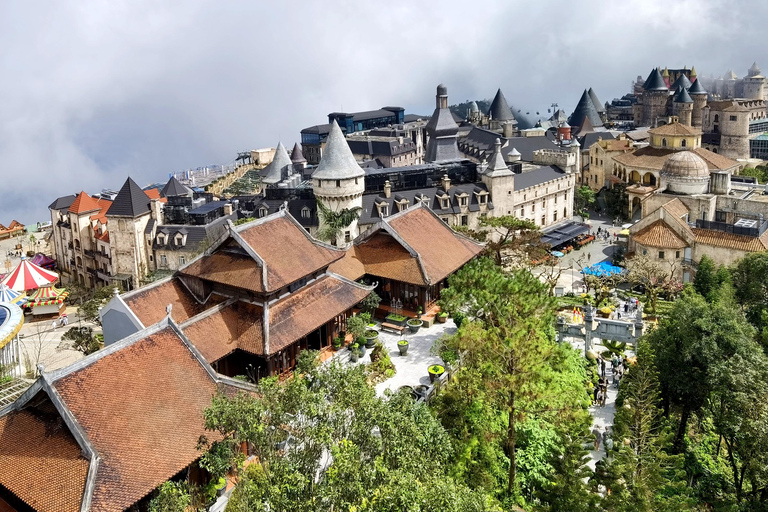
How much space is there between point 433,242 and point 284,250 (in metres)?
13.2

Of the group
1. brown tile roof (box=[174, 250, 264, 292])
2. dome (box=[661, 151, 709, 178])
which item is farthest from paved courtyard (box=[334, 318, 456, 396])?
dome (box=[661, 151, 709, 178])

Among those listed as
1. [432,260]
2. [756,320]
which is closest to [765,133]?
[756,320]

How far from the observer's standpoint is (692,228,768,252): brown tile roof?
56.2m

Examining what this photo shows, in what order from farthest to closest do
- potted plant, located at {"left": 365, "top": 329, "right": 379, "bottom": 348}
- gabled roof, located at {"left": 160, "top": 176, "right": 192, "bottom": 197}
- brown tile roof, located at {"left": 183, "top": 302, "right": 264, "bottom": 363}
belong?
gabled roof, located at {"left": 160, "top": 176, "right": 192, "bottom": 197}
potted plant, located at {"left": 365, "top": 329, "right": 379, "bottom": 348}
brown tile roof, located at {"left": 183, "top": 302, "right": 264, "bottom": 363}

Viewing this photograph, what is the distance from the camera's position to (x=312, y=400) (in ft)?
64.6

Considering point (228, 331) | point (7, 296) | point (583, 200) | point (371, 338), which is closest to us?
point (228, 331)

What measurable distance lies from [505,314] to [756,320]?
2301 cm

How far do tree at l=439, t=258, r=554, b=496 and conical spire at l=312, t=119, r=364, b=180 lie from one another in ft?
82.3

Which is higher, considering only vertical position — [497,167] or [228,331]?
[497,167]

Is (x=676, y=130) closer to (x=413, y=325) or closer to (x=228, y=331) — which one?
(x=413, y=325)

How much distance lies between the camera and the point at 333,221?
61062 mm

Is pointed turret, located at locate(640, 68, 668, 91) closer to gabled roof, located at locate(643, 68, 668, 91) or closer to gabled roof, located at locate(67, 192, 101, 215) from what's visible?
gabled roof, located at locate(643, 68, 668, 91)

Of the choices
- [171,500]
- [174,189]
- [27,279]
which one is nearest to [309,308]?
[171,500]

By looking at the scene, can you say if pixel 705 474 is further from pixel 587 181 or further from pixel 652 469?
pixel 587 181
